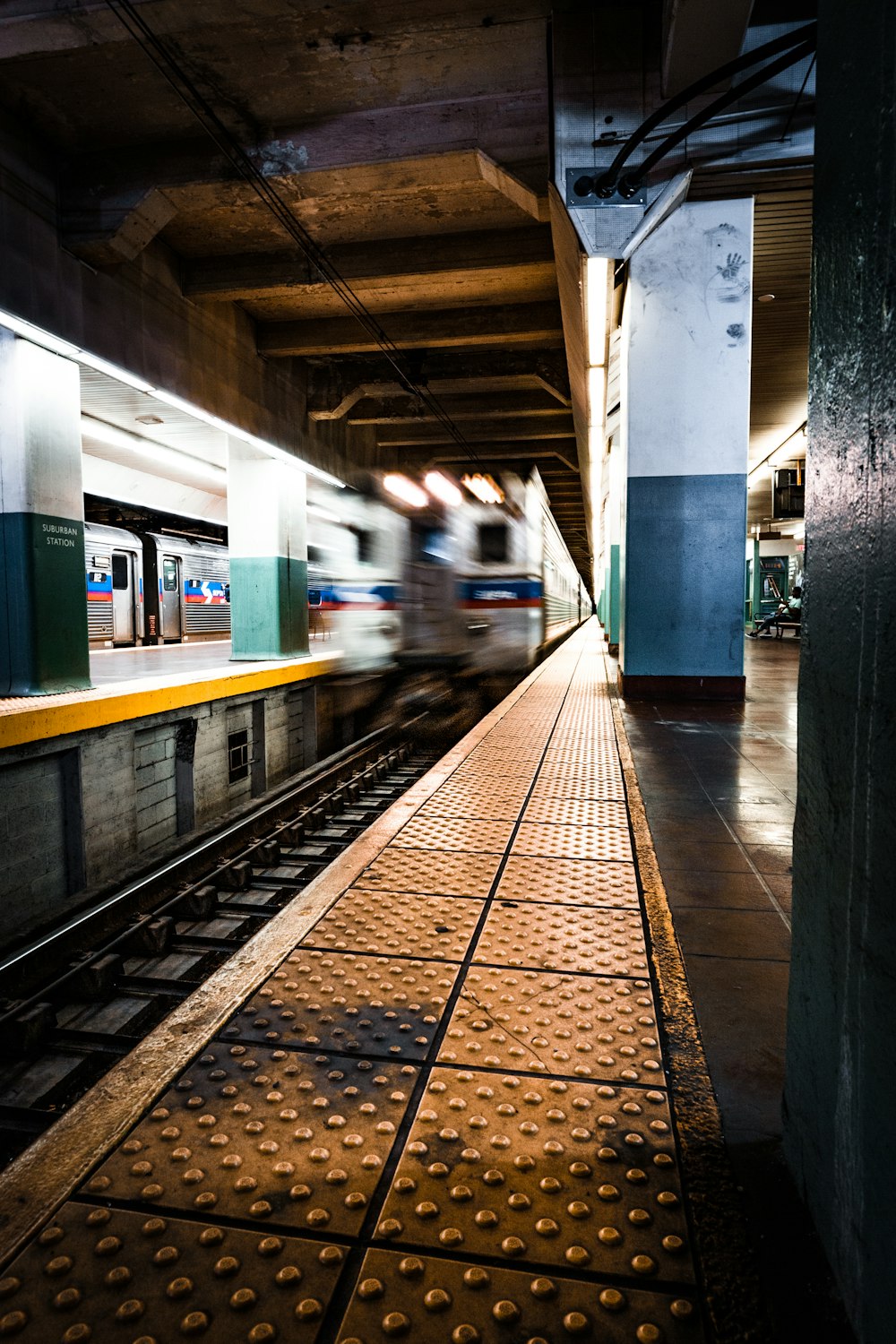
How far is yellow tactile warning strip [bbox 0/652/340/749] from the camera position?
560 cm

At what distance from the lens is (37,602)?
261 inches

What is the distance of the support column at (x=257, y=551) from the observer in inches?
458

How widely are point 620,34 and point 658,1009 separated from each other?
21.1 feet

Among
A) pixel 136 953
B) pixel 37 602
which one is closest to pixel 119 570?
pixel 37 602

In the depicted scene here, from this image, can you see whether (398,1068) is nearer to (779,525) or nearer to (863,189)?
(863,189)

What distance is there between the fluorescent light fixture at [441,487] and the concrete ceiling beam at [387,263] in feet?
8.32

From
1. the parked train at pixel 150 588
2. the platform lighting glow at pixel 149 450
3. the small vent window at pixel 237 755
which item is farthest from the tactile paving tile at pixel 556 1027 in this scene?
the parked train at pixel 150 588

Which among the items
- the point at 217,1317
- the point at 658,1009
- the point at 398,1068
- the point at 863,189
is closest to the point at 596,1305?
the point at 217,1317

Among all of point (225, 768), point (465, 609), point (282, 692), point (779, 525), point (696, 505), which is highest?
point (779, 525)

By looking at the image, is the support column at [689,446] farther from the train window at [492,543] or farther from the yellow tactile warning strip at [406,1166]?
the yellow tactile warning strip at [406,1166]

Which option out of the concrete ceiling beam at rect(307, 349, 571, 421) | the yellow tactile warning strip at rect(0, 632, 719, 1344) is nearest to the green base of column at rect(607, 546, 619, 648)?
the concrete ceiling beam at rect(307, 349, 571, 421)

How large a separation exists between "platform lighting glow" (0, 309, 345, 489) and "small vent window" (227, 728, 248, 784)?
4111mm

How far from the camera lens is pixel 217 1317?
114 centimetres

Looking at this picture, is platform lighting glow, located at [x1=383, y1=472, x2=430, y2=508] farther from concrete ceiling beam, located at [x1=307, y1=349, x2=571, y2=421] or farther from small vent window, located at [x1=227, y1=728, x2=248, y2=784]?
small vent window, located at [x1=227, y1=728, x2=248, y2=784]
